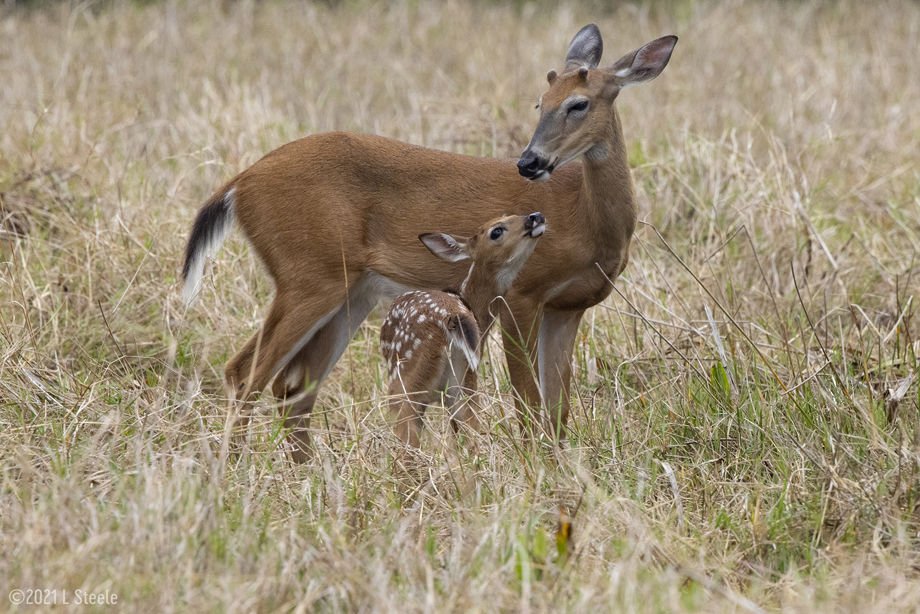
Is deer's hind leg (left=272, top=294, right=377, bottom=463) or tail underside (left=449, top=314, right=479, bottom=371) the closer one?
tail underside (left=449, top=314, right=479, bottom=371)

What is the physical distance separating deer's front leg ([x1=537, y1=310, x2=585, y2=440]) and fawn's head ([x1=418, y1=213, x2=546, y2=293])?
402 millimetres

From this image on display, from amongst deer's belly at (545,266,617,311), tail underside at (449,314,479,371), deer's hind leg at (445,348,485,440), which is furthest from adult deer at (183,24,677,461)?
tail underside at (449,314,479,371)

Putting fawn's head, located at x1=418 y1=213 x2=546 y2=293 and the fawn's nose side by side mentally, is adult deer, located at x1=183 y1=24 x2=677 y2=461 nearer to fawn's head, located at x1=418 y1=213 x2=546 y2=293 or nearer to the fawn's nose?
fawn's head, located at x1=418 y1=213 x2=546 y2=293

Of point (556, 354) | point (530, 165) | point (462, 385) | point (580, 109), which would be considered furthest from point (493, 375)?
point (580, 109)

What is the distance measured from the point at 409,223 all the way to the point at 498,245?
19.4 inches

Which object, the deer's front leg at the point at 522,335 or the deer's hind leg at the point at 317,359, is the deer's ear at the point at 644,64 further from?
the deer's hind leg at the point at 317,359

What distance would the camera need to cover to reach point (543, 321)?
456 centimetres

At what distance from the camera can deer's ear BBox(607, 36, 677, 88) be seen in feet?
13.3

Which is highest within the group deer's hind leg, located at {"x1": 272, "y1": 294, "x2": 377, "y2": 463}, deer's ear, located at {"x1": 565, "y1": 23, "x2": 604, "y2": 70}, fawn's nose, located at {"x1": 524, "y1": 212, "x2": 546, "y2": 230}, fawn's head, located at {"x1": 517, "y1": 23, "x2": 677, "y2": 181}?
deer's ear, located at {"x1": 565, "y1": 23, "x2": 604, "y2": 70}

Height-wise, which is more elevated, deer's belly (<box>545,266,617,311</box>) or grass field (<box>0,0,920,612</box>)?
deer's belly (<box>545,266,617,311</box>)

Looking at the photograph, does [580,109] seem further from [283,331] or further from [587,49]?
[283,331]

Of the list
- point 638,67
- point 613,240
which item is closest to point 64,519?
point 613,240

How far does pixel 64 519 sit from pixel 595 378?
8.29ft

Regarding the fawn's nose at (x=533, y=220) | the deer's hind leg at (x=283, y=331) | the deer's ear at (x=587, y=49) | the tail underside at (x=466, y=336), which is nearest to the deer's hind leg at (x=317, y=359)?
the deer's hind leg at (x=283, y=331)
